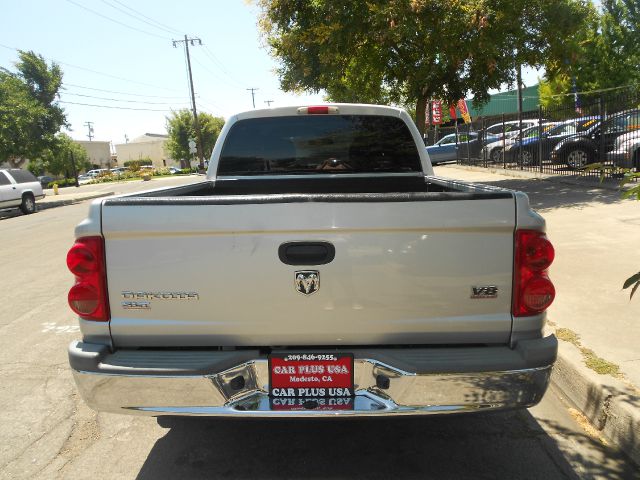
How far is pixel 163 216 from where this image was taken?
2.46 m

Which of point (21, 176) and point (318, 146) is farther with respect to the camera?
point (21, 176)

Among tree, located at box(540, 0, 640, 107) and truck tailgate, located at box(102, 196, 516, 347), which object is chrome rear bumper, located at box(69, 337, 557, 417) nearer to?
truck tailgate, located at box(102, 196, 516, 347)

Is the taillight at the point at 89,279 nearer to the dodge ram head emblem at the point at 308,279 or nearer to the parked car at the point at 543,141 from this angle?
the dodge ram head emblem at the point at 308,279

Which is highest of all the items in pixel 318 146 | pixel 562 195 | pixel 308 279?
pixel 318 146

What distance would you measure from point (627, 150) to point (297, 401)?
12.3m

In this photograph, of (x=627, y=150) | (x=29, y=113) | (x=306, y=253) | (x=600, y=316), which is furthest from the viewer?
(x=29, y=113)

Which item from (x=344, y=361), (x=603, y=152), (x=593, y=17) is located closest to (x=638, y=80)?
(x=593, y=17)

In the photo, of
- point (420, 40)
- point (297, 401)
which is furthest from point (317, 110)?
point (420, 40)

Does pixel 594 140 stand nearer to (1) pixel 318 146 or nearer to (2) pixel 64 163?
(1) pixel 318 146

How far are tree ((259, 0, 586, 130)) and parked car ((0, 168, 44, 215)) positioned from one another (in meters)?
11.6

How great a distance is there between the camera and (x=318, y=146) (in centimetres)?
448

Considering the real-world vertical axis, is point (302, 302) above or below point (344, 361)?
above

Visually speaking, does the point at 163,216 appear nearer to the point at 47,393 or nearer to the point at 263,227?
the point at 263,227

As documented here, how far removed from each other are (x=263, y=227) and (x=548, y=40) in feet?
45.7
